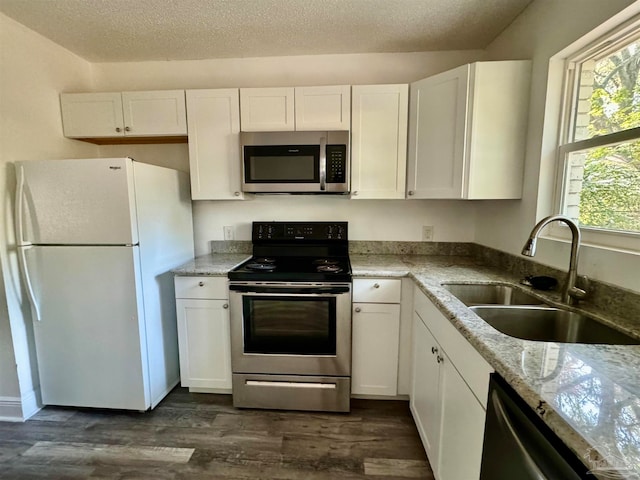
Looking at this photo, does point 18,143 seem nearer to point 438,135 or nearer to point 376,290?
point 376,290

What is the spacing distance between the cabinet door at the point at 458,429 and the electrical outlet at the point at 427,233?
130 cm

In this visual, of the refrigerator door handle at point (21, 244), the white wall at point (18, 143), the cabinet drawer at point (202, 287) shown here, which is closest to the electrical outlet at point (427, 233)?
the cabinet drawer at point (202, 287)

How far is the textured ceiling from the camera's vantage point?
170 centimetres

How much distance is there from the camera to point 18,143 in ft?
6.07

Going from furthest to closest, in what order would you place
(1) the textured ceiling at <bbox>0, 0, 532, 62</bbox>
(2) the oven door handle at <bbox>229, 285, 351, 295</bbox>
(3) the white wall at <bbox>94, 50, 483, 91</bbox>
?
(3) the white wall at <bbox>94, 50, 483, 91</bbox> < (2) the oven door handle at <bbox>229, 285, 351, 295</bbox> < (1) the textured ceiling at <bbox>0, 0, 532, 62</bbox>

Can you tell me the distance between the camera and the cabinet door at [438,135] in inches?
70.7

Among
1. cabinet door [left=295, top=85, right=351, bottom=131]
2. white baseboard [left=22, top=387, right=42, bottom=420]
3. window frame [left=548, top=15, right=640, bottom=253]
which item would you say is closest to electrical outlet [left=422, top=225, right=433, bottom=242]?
window frame [left=548, top=15, right=640, bottom=253]

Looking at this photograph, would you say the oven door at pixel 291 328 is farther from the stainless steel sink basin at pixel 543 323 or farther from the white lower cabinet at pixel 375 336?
the stainless steel sink basin at pixel 543 323

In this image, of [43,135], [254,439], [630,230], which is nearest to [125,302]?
[254,439]

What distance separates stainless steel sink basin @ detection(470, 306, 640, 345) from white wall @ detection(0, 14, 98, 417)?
2.67 meters

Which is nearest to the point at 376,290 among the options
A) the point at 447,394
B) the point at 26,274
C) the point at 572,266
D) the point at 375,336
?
the point at 375,336

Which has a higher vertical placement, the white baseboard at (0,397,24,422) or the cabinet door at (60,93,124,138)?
the cabinet door at (60,93,124,138)

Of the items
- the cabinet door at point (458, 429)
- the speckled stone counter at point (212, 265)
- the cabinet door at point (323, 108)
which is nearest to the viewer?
the cabinet door at point (458, 429)

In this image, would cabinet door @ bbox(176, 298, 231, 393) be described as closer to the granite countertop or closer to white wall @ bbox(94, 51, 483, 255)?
white wall @ bbox(94, 51, 483, 255)
